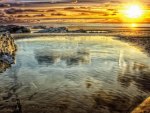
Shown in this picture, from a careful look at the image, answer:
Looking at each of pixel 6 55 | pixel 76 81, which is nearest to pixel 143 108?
pixel 76 81

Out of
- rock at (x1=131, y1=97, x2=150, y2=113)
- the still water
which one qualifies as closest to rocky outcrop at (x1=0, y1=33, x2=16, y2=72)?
the still water

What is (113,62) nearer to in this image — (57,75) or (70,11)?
(57,75)

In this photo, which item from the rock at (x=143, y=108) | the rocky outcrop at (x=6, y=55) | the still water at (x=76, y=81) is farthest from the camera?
the rocky outcrop at (x=6, y=55)

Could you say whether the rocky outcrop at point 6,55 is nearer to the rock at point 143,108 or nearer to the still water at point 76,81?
the still water at point 76,81

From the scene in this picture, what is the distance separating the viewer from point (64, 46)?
42.7 meters

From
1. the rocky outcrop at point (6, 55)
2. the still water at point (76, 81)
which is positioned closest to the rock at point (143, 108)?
the still water at point (76, 81)

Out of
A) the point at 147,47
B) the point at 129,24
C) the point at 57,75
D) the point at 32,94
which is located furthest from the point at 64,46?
the point at 129,24

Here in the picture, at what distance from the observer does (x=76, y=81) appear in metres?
25.1

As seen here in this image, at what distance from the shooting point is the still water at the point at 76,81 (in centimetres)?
1997

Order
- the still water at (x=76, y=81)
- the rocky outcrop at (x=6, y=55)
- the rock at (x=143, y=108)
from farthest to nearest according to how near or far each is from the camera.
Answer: the rocky outcrop at (x=6, y=55), the still water at (x=76, y=81), the rock at (x=143, y=108)

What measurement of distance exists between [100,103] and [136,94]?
3010 mm

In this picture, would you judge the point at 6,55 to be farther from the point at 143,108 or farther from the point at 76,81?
the point at 143,108

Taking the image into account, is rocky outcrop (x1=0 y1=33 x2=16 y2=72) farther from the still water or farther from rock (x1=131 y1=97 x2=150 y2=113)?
rock (x1=131 y1=97 x2=150 y2=113)

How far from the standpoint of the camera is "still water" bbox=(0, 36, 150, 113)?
65.5ft
